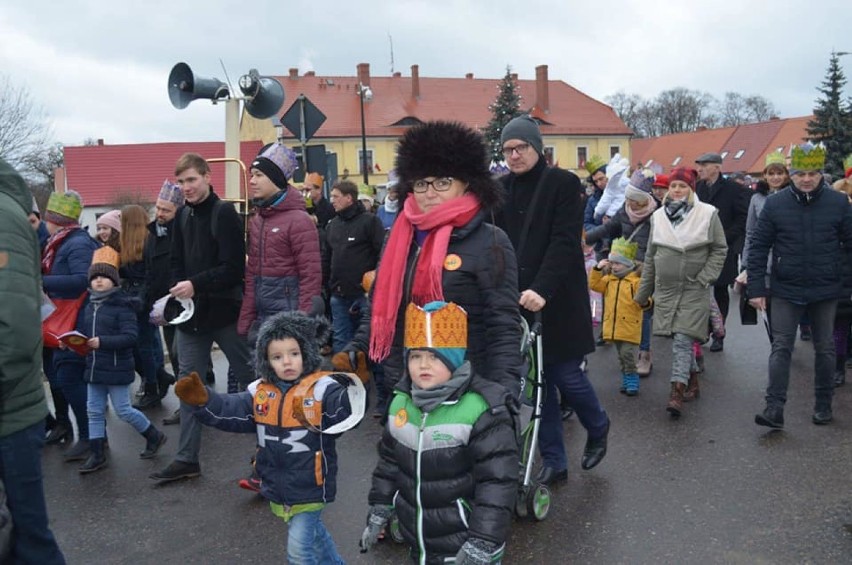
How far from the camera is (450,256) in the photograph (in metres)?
3.49

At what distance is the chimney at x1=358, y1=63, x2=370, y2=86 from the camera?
208ft

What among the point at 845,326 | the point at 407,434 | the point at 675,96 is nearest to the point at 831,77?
the point at 845,326

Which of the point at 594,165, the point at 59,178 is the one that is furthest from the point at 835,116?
the point at 59,178

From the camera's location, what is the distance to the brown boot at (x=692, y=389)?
6586mm

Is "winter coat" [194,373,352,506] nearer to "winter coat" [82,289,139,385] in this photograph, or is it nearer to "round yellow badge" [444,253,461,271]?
"round yellow badge" [444,253,461,271]

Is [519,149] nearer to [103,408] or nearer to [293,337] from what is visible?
[293,337]

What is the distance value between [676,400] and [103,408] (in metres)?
4.45

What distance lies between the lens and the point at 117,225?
7324 mm

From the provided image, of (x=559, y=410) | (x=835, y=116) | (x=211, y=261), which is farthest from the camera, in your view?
(x=835, y=116)

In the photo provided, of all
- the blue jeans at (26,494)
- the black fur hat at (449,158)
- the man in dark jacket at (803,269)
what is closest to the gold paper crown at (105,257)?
the blue jeans at (26,494)

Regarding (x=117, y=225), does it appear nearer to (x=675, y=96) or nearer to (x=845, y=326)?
(x=845, y=326)

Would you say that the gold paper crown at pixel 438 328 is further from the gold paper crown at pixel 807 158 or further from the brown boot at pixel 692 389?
the brown boot at pixel 692 389

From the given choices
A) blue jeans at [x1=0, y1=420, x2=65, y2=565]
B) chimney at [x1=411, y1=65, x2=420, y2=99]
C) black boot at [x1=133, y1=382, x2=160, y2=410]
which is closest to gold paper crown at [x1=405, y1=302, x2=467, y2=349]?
blue jeans at [x1=0, y1=420, x2=65, y2=565]

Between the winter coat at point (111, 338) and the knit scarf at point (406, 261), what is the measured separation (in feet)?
9.83
